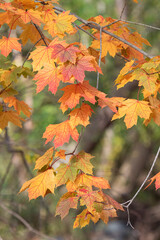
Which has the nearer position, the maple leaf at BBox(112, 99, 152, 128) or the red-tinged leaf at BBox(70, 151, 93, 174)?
the red-tinged leaf at BBox(70, 151, 93, 174)

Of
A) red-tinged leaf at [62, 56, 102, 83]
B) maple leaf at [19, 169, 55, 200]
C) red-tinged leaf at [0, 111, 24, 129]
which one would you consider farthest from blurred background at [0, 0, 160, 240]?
red-tinged leaf at [62, 56, 102, 83]

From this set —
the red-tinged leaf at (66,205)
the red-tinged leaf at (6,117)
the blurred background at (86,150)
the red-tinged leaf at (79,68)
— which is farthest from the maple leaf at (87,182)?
the blurred background at (86,150)

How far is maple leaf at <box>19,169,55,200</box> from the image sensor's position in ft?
4.23

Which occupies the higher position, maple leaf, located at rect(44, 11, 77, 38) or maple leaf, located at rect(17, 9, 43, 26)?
maple leaf, located at rect(17, 9, 43, 26)

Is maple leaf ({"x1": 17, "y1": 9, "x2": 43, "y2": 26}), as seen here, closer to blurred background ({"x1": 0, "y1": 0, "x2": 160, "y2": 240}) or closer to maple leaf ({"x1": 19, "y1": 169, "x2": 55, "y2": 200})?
maple leaf ({"x1": 19, "y1": 169, "x2": 55, "y2": 200})

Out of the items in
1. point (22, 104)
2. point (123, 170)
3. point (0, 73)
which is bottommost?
point (123, 170)

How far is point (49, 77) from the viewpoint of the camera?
1316 millimetres

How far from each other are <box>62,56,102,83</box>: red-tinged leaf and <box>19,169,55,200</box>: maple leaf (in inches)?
16.1

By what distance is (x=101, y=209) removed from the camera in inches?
49.6

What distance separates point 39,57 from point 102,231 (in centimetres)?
517

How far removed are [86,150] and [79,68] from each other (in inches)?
105

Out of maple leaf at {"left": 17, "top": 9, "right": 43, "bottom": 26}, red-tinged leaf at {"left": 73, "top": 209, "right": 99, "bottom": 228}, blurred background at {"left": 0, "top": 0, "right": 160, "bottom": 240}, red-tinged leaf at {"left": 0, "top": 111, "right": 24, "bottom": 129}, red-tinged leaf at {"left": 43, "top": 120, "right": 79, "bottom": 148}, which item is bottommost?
blurred background at {"left": 0, "top": 0, "right": 160, "bottom": 240}

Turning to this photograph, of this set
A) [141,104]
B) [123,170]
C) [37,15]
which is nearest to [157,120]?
[141,104]

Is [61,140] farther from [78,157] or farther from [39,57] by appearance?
[39,57]
